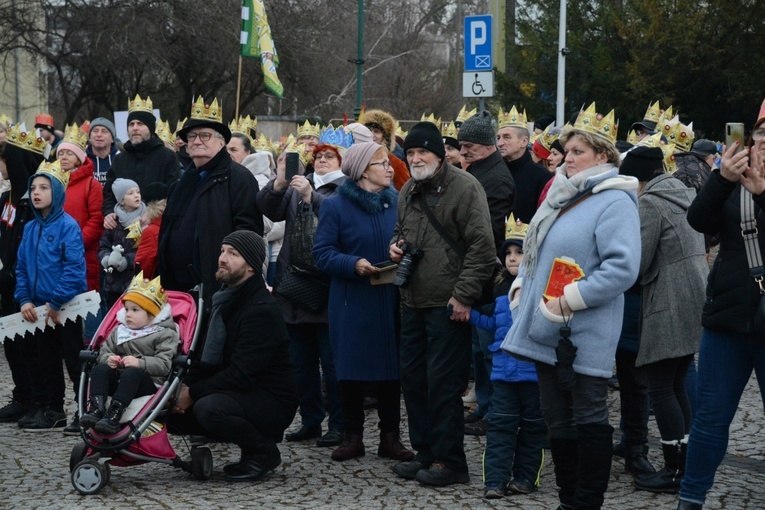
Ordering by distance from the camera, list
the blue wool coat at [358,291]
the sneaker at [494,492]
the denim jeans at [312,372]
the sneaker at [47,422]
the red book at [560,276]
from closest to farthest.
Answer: the red book at [560,276] → the sneaker at [494,492] → the blue wool coat at [358,291] → the denim jeans at [312,372] → the sneaker at [47,422]

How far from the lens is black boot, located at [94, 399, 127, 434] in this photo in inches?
254

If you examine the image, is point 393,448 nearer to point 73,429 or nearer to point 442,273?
point 442,273

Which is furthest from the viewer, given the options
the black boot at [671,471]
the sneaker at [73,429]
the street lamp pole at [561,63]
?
the street lamp pole at [561,63]

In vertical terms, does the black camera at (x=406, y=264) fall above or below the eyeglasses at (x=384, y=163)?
below

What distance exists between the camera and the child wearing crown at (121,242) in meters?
9.29

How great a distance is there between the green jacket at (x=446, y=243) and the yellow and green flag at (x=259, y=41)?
9.34 metres

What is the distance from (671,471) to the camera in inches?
257

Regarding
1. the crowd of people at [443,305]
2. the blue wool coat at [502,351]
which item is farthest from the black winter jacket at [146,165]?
the blue wool coat at [502,351]

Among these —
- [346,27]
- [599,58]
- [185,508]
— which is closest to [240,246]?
[185,508]

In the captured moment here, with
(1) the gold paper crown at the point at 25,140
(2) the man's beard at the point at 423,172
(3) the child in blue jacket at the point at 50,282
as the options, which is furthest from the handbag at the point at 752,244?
(1) the gold paper crown at the point at 25,140

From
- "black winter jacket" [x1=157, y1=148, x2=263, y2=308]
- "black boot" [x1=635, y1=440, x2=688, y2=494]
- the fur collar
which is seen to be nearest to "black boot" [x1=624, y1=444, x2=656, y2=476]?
"black boot" [x1=635, y1=440, x2=688, y2=494]

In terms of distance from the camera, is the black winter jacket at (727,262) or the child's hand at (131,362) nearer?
the black winter jacket at (727,262)

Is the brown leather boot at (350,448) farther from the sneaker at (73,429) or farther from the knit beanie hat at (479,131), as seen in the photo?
the knit beanie hat at (479,131)

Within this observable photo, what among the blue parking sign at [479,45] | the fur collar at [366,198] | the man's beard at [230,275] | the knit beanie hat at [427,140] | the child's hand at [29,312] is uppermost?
the blue parking sign at [479,45]
